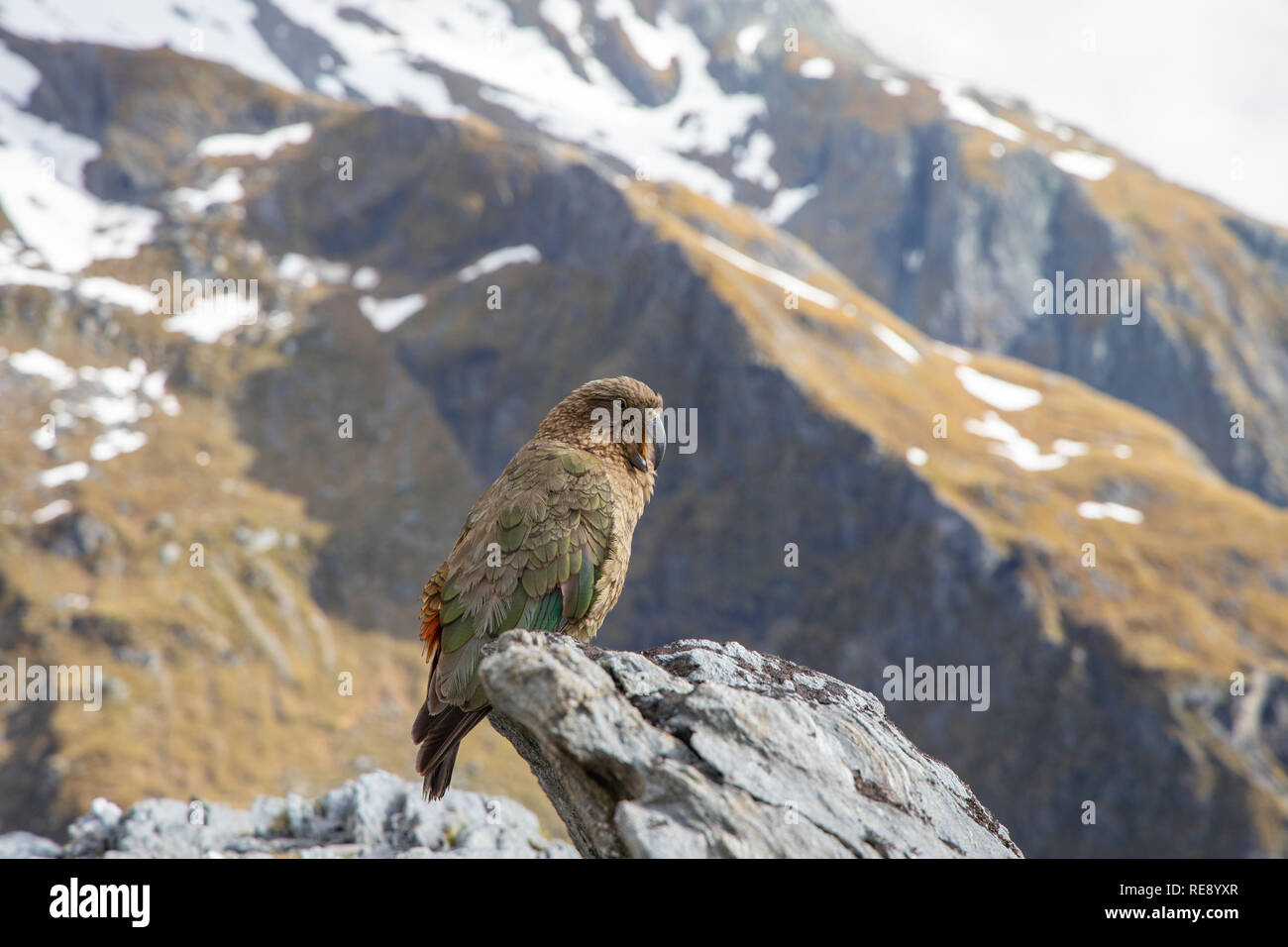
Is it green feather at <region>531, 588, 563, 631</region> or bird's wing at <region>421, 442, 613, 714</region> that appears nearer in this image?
bird's wing at <region>421, 442, 613, 714</region>

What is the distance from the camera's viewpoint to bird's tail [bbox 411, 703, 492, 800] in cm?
1067

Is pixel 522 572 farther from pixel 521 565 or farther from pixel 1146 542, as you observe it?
pixel 1146 542

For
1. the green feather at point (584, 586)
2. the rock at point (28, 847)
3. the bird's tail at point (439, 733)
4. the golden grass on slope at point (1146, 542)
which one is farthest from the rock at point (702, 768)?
the golden grass on slope at point (1146, 542)

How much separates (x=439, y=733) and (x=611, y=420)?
14.9 feet

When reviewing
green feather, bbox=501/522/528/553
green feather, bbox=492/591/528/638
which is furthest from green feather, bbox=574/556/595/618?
green feather, bbox=501/522/528/553

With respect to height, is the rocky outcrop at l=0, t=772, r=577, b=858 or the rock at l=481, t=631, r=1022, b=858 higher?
the rock at l=481, t=631, r=1022, b=858

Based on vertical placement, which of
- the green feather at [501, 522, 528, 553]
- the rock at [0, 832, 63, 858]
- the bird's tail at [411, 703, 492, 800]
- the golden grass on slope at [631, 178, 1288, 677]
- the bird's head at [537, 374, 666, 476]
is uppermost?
the bird's head at [537, 374, 666, 476]

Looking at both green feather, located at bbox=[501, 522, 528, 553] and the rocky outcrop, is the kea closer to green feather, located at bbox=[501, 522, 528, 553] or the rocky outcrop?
green feather, located at bbox=[501, 522, 528, 553]

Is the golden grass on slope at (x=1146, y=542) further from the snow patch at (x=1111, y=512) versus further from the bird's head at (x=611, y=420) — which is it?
the bird's head at (x=611, y=420)

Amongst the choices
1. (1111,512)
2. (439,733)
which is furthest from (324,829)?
(1111,512)

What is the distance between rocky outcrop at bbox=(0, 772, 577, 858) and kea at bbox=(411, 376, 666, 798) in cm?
680

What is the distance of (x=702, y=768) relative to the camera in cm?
856
